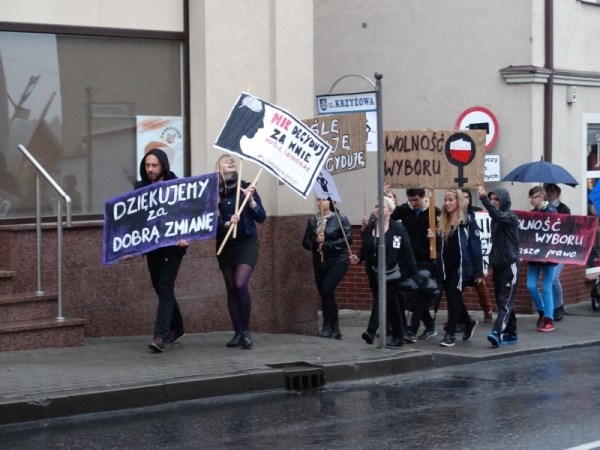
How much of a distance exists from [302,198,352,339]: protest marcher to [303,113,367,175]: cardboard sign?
1.78 feet

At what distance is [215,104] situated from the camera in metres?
13.5

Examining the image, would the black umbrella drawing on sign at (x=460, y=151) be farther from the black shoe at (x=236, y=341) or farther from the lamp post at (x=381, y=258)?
the black shoe at (x=236, y=341)

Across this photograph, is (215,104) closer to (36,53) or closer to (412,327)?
(36,53)

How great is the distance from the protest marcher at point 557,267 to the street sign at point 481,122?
4.72 feet

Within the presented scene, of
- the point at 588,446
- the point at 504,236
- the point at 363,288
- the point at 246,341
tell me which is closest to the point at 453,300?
the point at 504,236

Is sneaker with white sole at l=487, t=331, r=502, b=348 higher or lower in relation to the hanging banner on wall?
lower

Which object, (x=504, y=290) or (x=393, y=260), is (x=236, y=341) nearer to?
(x=393, y=260)

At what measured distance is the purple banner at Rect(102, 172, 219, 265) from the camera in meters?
11.8

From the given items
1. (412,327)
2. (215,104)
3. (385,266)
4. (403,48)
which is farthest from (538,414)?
(403,48)

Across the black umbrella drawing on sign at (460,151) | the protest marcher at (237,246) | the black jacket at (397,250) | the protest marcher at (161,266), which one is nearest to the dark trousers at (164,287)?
the protest marcher at (161,266)

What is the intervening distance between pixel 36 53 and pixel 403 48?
751 cm

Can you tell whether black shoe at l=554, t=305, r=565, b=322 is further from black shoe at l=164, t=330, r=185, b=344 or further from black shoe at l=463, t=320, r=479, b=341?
black shoe at l=164, t=330, r=185, b=344

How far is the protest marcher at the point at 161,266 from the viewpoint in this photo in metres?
11.8

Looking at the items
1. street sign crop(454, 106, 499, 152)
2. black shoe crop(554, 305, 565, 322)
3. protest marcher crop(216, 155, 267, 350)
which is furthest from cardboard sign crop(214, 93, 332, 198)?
street sign crop(454, 106, 499, 152)
